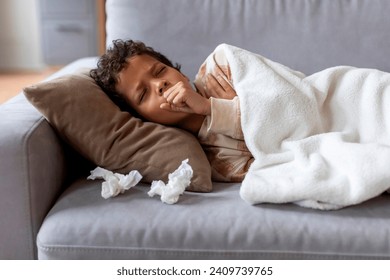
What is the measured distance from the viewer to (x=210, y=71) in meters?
1.42

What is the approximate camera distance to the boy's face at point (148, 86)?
1.29 meters

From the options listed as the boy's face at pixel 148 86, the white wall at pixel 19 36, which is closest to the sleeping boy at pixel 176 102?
the boy's face at pixel 148 86

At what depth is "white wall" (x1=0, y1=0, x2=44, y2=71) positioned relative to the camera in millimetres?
4230

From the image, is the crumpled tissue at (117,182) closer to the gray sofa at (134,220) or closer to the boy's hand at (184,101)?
the gray sofa at (134,220)

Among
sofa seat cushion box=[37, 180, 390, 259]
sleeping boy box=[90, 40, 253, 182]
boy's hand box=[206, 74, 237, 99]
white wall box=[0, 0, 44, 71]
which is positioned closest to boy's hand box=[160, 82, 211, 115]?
sleeping boy box=[90, 40, 253, 182]

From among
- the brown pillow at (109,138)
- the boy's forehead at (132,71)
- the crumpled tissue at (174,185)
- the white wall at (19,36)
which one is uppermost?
the boy's forehead at (132,71)

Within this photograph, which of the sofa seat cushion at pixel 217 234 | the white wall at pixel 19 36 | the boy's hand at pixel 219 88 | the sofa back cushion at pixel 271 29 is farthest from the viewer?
the white wall at pixel 19 36

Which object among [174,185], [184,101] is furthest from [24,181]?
[184,101]

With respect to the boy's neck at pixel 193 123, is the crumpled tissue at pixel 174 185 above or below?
below

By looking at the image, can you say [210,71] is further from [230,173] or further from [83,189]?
[83,189]

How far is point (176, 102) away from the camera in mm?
1246

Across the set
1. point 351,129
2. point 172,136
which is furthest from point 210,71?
point 351,129

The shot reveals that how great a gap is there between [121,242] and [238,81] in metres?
0.55

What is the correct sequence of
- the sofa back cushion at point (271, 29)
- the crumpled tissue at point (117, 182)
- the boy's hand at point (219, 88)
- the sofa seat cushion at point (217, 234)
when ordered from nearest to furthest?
the sofa seat cushion at point (217, 234) < the crumpled tissue at point (117, 182) < the boy's hand at point (219, 88) < the sofa back cushion at point (271, 29)
